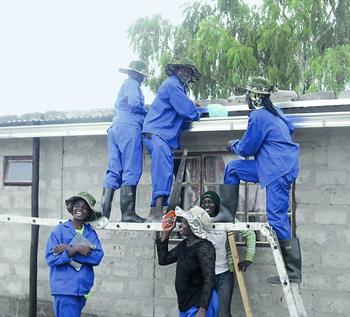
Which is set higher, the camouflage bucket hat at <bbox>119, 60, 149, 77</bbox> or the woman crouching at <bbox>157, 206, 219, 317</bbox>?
the camouflage bucket hat at <bbox>119, 60, 149, 77</bbox>

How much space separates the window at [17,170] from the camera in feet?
26.9

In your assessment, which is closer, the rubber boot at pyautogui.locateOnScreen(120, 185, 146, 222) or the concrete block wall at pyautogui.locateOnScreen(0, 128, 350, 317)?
the rubber boot at pyautogui.locateOnScreen(120, 185, 146, 222)

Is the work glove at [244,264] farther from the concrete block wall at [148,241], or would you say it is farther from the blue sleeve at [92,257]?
the blue sleeve at [92,257]

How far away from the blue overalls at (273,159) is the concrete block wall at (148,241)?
139cm

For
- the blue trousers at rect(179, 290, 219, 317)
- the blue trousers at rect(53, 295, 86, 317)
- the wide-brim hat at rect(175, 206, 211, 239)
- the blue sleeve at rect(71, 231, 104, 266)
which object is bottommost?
the blue trousers at rect(53, 295, 86, 317)

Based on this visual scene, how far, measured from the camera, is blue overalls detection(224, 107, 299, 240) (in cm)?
491

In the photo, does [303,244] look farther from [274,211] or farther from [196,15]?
[196,15]

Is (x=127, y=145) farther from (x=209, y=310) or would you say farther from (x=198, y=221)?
(x=209, y=310)

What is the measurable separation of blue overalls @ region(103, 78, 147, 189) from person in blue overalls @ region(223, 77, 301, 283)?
1102mm

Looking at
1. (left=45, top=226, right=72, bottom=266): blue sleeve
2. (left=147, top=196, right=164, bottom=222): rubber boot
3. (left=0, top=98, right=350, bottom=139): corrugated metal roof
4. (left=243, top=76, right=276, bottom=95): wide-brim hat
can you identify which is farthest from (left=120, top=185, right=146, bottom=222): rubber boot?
(left=243, top=76, right=276, bottom=95): wide-brim hat

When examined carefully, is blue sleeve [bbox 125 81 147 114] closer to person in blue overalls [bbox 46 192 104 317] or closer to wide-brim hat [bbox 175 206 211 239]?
person in blue overalls [bbox 46 192 104 317]

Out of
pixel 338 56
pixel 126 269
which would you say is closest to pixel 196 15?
pixel 338 56

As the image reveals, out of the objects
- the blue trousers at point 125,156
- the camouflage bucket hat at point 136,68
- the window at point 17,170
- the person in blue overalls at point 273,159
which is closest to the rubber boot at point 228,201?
the person in blue overalls at point 273,159

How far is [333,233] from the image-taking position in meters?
6.25
